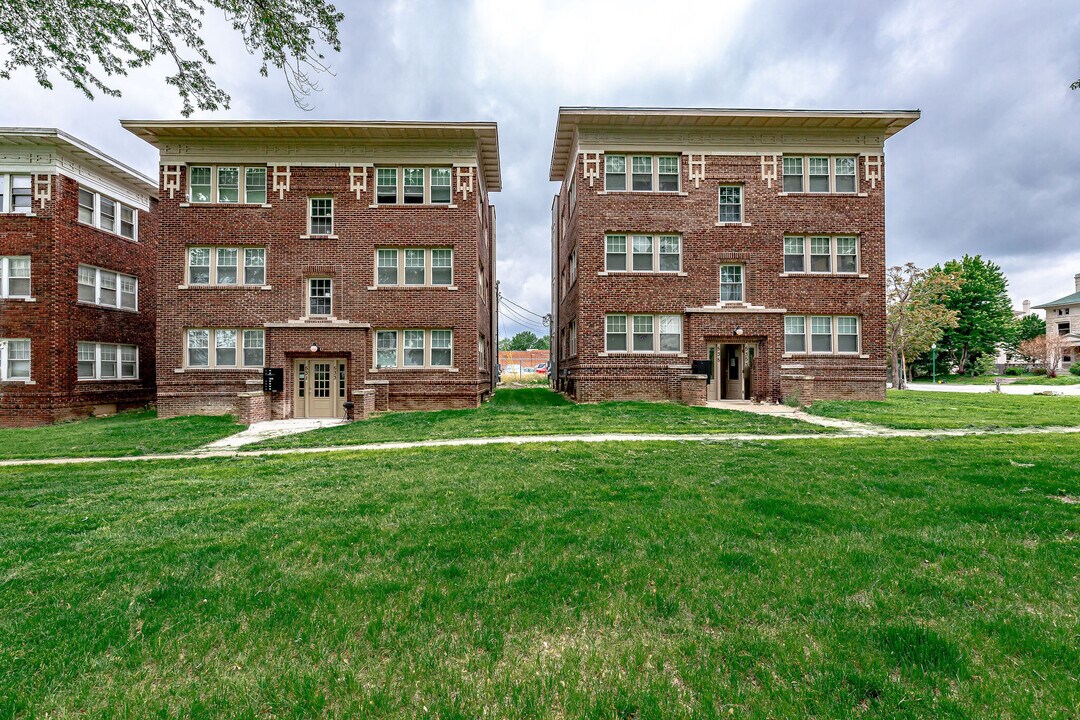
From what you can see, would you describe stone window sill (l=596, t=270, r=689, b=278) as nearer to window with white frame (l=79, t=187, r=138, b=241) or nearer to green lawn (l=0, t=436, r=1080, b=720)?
green lawn (l=0, t=436, r=1080, b=720)

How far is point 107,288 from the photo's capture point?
64.5ft

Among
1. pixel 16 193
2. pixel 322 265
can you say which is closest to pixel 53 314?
pixel 16 193

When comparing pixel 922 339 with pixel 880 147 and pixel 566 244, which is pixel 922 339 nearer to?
pixel 880 147

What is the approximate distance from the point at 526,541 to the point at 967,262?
216 feet

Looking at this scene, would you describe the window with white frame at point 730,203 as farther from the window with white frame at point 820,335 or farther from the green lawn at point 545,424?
the green lawn at point 545,424

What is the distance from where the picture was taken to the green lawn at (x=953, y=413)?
1212 cm

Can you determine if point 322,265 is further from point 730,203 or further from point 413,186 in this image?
point 730,203

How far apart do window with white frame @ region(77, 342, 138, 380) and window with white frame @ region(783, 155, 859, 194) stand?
94.6ft

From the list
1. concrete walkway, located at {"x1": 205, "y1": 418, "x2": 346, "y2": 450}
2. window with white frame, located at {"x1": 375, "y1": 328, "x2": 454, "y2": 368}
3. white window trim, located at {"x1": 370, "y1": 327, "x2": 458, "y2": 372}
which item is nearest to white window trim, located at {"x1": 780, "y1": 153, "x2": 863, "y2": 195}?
white window trim, located at {"x1": 370, "y1": 327, "x2": 458, "y2": 372}

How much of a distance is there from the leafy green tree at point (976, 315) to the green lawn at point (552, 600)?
183 ft

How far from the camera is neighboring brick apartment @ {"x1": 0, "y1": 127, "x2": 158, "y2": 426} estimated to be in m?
17.4

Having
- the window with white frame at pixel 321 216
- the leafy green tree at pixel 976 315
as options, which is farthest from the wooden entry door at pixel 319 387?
the leafy green tree at pixel 976 315

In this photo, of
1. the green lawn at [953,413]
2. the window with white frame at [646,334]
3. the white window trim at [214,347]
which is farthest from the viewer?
the window with white frame at [646,334]

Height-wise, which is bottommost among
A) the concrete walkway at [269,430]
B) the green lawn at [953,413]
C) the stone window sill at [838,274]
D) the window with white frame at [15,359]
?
the concrete walkway at [269,430]
